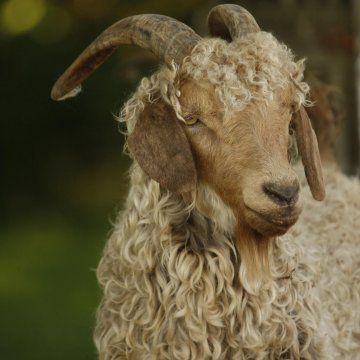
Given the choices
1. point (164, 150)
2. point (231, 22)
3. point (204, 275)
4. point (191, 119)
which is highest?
point (231, 22)

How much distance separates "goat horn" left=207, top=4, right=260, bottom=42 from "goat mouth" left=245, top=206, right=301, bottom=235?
0.84 metres

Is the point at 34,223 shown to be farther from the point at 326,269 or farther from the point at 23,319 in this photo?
the point at 326,269

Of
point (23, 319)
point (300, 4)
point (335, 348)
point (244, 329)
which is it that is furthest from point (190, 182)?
point (300, 4)

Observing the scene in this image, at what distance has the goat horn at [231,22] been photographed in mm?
3969

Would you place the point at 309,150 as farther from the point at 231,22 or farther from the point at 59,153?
the point at 59,153

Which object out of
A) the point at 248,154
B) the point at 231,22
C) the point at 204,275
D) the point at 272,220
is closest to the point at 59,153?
the point at 231,22

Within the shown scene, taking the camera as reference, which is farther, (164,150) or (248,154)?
(164,150)

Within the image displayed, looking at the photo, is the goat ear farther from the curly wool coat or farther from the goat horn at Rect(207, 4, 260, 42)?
the goat horn at Rect(207, 4, 260, 42)

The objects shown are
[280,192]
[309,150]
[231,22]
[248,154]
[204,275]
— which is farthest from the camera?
[231,22]

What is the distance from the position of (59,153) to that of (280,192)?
4631mm

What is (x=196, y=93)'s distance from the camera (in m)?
3.66

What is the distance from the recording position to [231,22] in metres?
4.04

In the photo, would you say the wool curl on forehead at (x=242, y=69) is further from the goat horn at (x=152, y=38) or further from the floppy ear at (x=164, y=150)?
the floppy ear at (x=164, y=150)

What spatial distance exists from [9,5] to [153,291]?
3.88 meters
